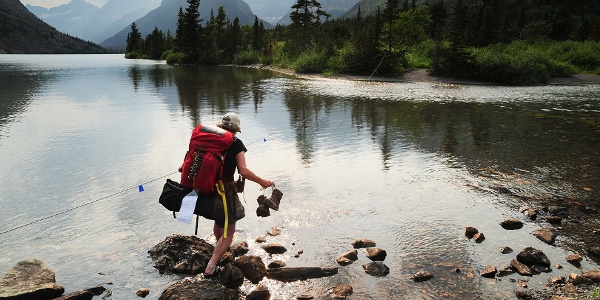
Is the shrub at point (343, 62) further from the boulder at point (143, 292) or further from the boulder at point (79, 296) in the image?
the boulder at point (79, 296)

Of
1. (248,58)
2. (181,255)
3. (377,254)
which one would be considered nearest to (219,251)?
(181,255)

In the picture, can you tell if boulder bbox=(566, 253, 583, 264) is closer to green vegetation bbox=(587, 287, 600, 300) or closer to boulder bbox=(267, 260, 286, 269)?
green vegetation bbox=(587, 287, 600, 300)

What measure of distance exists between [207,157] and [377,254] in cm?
308

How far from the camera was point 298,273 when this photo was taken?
632cm

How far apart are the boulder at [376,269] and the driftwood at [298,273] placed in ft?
1.55

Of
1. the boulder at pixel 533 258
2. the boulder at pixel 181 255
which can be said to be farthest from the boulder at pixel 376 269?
the boulder at pixel 181 255

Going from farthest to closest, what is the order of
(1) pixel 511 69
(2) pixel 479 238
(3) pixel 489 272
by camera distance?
(1) pixel 511 69 < (2) pixel 479 238 < (3) pixel 489 272

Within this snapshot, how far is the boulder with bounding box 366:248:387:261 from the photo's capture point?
6.76m

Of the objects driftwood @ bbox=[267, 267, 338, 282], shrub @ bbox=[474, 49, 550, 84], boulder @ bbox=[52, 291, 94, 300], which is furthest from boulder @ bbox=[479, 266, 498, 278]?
shrub @ bbox=[474, 49, 550, 84]

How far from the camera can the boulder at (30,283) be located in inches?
217

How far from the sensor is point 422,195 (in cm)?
982

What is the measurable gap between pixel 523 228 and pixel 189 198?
236 inches

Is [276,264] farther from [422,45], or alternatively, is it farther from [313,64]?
[422,45]

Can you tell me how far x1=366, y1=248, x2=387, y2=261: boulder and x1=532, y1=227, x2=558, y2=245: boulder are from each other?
2799 mm
